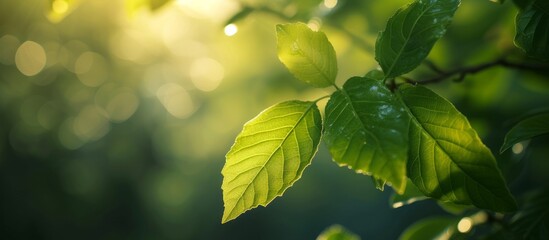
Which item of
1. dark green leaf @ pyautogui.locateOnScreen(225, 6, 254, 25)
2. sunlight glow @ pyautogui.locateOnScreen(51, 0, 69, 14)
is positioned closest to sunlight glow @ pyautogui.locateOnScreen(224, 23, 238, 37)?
dark green leaf @ pyautogui.locateOnScreen(225, 6, 254, 25)

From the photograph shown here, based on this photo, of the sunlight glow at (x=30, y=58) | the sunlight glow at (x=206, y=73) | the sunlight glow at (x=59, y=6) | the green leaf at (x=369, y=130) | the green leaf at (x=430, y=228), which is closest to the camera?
the green leaf at (x=369, y=130)

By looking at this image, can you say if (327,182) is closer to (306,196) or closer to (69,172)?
(306,196)

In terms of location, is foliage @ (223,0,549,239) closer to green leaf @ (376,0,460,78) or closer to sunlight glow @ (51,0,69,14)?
green leaf @ (376,0,460,78)

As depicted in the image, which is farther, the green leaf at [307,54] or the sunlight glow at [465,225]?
the sunlight glow at [465,225]

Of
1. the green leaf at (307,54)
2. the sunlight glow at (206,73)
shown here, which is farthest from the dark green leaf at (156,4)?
the sunlight glow at (206,73)

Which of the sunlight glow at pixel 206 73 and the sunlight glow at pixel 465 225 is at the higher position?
the sunlight glow at pixel 206 73

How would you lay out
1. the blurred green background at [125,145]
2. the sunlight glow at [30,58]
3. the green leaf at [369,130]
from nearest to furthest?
the green leaf at [369,130]
the blurred green background at [125,145]
the sunlight glow at [30,58]

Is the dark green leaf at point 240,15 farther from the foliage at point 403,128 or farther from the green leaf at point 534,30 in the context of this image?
the green leaf at point 534,30

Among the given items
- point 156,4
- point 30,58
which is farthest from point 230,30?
point 30,58
